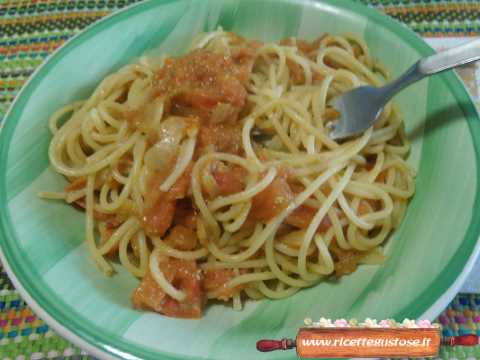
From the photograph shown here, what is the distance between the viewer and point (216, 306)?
2.93 meters

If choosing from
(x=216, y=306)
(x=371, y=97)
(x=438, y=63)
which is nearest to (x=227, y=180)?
(x=216, y=306)

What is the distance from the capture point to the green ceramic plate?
2398 mm

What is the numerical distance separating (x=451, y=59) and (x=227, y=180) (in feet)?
5.00

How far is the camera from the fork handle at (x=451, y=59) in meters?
2.76

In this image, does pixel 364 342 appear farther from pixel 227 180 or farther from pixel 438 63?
pixel 438 63

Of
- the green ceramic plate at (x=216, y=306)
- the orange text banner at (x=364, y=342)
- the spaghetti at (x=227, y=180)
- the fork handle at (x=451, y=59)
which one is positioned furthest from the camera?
the spaghetti at (x=227, y=180)

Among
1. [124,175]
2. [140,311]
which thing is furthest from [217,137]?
[140,311]

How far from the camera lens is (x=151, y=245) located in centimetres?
313

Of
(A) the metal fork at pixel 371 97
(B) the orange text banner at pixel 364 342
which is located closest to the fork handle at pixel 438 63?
(A) the metal fork at pixel 371 97

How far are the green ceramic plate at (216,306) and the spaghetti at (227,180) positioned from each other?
0.10 metres

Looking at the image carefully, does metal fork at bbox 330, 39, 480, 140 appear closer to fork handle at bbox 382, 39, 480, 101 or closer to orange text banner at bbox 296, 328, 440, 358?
fork handle at bbox 382, 39, 480, 101

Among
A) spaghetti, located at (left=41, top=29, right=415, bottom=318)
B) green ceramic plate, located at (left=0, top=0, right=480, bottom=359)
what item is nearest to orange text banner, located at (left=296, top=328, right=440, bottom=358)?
green ceramic plate, located at (left=0, top=0, right=480, bottom=359)

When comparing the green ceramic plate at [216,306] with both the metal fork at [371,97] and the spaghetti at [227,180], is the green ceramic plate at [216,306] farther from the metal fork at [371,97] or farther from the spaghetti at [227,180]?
the metal fork at [371,97]

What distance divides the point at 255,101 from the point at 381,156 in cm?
95
